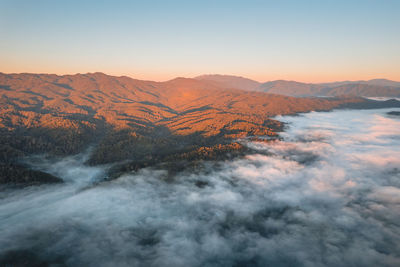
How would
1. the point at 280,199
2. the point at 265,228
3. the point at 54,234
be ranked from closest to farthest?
the point at 54,234, the point at 265,228, the point at 280,199

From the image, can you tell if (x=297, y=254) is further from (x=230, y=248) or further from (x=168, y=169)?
(x=168, y=169)

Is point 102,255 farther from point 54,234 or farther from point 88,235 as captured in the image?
point 54,234

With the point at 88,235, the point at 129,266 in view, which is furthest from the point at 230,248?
the point at 88,235

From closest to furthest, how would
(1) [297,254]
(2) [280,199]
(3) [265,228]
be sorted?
(1) [297,254] < (3) [265,228] < (2) [280,199]

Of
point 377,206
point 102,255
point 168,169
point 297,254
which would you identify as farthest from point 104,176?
point 377,206

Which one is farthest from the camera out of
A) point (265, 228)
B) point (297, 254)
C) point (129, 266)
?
point (265, 228)

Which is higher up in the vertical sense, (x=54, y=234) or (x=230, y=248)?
(x=54, y=234)

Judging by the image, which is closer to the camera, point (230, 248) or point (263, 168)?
point (230, 248)

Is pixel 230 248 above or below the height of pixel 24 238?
below

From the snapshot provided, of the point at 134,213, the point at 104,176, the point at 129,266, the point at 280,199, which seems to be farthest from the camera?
the point at 104,176
